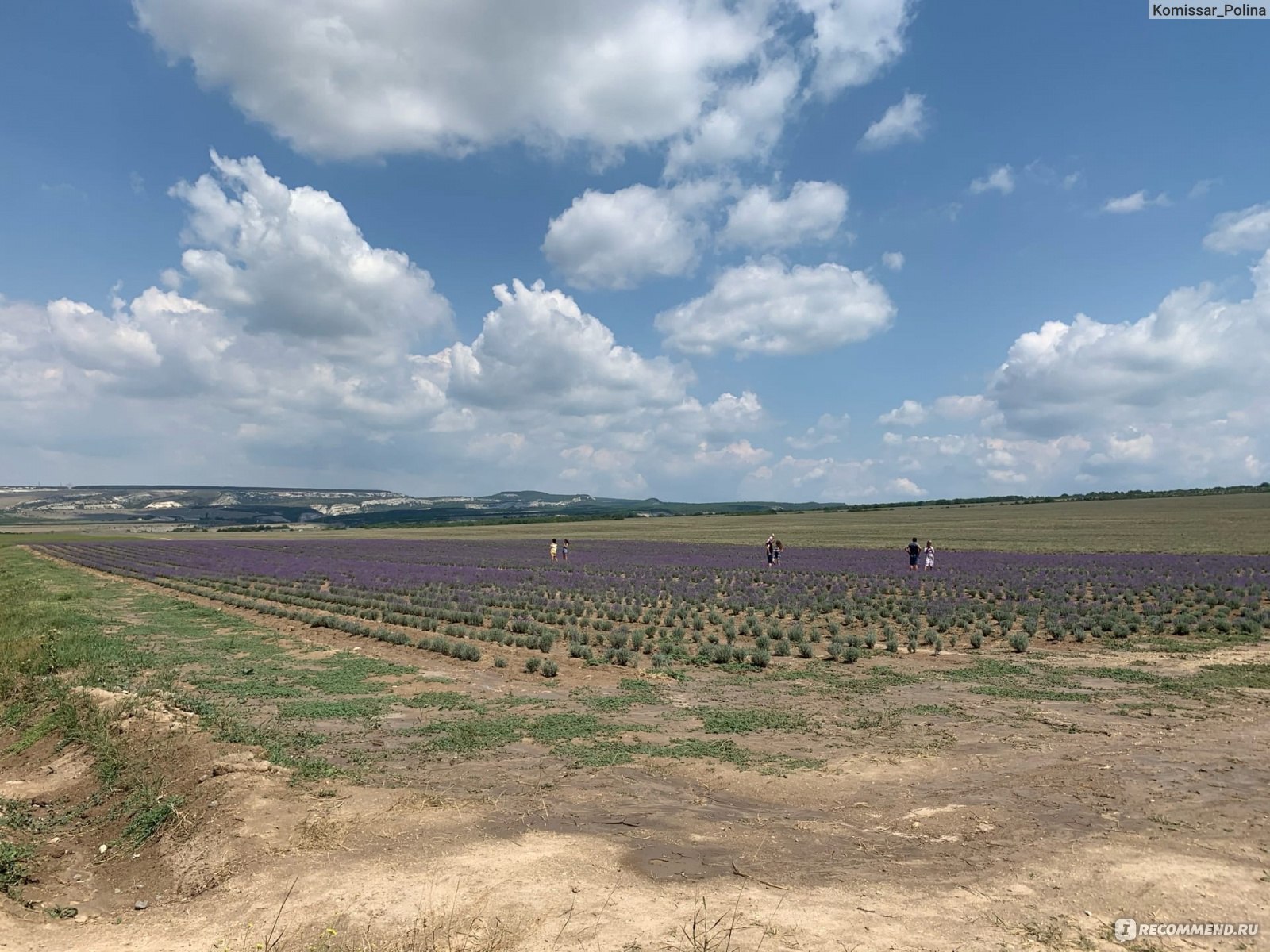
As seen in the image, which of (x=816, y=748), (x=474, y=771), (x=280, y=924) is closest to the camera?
(x=280, y=924)

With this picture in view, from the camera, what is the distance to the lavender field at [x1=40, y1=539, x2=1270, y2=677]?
61.3ft

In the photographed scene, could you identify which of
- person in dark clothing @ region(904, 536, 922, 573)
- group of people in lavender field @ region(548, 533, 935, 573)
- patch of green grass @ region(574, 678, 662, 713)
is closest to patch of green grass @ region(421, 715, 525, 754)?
patch of green grass @ region(574, 678, 662, 713)

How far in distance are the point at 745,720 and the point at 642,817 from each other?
453cm

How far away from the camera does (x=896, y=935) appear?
198 inches

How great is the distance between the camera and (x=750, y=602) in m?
26.3

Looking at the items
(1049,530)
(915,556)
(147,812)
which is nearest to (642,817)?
(147,812)

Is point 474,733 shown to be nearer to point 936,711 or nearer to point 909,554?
point 936,711

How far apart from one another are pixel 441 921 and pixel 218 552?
63.7 metres

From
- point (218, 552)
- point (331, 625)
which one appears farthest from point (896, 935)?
point (218, 552)

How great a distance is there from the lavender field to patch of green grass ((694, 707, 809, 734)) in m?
4.09

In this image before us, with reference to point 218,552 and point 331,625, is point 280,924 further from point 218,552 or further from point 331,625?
point 218,552

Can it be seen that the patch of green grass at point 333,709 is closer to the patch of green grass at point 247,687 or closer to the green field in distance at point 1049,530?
the patch of green grass at point 247,687

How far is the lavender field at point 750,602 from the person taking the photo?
18.7 m

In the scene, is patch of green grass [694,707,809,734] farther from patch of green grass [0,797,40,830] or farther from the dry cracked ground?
patch of green grass [0,797,40,830]
